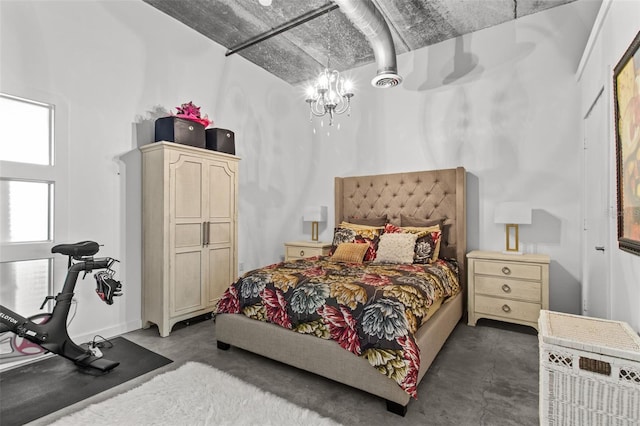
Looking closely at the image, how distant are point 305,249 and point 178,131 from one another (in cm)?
215

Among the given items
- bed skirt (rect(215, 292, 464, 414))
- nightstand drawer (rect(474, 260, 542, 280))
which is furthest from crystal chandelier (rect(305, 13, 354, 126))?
nightstand drawer (rect(474, 260, 542, 280))

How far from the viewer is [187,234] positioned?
318 centimetres

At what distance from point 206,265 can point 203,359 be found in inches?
43.9

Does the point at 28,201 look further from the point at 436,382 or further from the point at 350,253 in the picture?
the point at 436,382

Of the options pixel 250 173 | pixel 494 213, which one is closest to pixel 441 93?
pixel 494 213

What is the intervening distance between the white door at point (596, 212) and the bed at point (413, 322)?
106 centimetres

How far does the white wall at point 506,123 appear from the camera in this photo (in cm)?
320

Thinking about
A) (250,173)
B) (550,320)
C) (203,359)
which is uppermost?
(250,173)

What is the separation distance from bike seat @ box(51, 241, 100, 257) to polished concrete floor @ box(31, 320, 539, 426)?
0.97m

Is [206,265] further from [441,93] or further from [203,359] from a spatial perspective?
[441,93]

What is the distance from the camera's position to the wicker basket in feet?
4.09

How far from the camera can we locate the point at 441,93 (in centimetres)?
386

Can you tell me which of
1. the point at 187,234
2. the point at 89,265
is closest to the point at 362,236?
the point at 187,234

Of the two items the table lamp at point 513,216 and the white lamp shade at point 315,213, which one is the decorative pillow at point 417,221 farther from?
the white lamp shade at point 315,213
